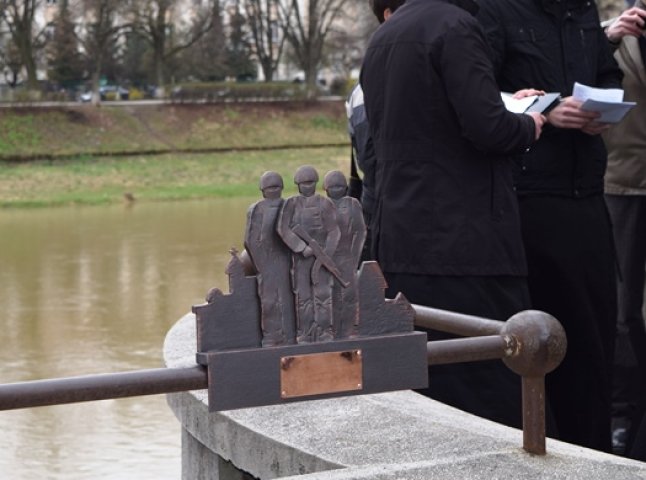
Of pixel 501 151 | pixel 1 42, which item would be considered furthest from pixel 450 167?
pixel 1 42

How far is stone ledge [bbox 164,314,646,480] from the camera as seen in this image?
313cm

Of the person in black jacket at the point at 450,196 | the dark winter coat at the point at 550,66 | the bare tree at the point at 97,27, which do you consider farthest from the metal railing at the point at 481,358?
the bare tree at the point at 97,27

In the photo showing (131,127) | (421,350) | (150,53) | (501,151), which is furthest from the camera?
(150,53)

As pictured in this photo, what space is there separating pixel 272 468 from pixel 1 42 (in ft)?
200

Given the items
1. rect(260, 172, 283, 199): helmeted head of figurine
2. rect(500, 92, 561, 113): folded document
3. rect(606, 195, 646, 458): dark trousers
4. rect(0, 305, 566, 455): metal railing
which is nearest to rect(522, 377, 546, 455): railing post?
rect(0, 305, 566, 455): metal railing

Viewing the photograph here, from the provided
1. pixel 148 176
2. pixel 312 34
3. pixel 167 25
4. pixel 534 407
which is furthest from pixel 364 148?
pixel 312 34

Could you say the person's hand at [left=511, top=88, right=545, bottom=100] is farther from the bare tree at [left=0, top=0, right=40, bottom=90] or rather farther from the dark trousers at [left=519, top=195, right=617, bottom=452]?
the bare tree at [left=0, top=0, right=40, bottom=90]

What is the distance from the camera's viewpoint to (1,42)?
6200cm

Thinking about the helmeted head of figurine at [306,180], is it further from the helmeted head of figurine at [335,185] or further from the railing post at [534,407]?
the railing post at [534,407]

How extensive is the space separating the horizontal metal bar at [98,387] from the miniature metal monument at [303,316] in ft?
0.20

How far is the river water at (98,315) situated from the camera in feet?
22.4

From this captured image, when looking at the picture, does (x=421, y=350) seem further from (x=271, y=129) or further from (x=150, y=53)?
(x=150, y=53)

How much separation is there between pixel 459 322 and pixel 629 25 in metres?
2.18

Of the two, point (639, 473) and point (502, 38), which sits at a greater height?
point (502, 38)
